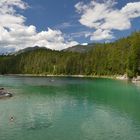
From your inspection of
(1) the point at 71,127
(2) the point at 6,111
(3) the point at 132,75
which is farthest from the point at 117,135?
(3) the point at 132,75

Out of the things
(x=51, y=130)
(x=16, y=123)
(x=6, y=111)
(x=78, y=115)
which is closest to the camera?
(x=51, y=130)

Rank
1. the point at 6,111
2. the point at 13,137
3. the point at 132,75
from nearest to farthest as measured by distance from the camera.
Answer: the point at 13,137 → the point at 6,111 → the point at 132,75

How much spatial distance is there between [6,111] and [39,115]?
9.44 meters

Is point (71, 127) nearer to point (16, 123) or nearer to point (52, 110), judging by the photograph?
point (16, 123)

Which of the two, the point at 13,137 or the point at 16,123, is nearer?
the point at 13,137

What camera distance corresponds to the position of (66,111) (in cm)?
7069

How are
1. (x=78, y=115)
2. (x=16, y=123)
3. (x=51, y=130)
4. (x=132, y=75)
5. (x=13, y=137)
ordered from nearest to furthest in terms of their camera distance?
(x=13, y=137)
(x=51, y=130)
(x=16, y=123)
(x=78, y=115)
(x=132, y=75)

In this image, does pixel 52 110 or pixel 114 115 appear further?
pixel 52 110

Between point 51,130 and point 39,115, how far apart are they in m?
13.7

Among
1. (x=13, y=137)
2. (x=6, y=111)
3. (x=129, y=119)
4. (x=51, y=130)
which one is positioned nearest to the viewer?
(x=13, y=137)

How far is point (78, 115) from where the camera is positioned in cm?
6538

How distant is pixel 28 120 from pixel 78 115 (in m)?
11.1

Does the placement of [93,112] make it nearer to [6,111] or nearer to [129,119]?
[129,119]

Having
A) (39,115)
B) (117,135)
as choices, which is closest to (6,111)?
(39,115)
